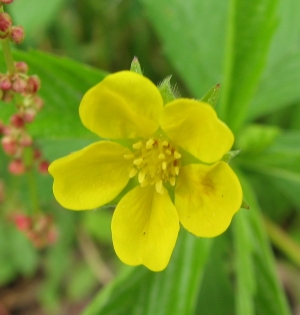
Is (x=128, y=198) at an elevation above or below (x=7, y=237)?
above

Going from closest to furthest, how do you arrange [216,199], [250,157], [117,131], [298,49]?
[216,199] → [117,131] → [250,157] → [298,49]

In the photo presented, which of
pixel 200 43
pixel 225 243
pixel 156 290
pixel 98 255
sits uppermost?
pixel 200 43

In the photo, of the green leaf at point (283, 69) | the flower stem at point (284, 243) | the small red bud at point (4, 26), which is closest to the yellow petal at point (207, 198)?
the small red bud at point (4, 26)

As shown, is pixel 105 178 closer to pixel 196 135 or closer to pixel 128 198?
pixel 128 198

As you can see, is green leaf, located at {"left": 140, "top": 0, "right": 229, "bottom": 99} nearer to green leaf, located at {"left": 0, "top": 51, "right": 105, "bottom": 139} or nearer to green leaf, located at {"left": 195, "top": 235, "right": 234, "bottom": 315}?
green leaf, located at {"left": 0, "top": 51, "right": 105, "bottom": 139}

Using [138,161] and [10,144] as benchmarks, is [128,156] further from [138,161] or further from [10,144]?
[10,144]

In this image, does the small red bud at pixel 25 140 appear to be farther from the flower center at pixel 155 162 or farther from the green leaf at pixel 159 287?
the green leaf at pixel 159 287

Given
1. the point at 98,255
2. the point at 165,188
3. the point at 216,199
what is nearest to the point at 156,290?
the point at 165,188
